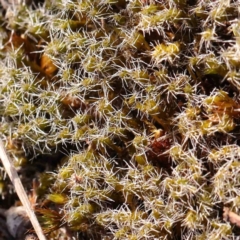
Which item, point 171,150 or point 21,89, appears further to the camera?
A: point 21,89

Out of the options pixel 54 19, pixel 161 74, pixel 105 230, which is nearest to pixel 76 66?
pixel 54 19

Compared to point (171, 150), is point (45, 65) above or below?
above

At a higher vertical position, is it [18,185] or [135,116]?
[135,116]

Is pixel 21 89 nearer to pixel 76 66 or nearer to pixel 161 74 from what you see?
pixel 76 66

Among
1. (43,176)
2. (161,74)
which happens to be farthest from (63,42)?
(43,176)

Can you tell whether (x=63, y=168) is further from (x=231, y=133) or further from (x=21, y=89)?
(x=231, y=133)

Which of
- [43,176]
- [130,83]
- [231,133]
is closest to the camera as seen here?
[231,133]

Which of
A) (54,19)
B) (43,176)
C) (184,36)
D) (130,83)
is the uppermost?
(54,19)

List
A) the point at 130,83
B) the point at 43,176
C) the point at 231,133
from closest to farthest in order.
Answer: the point at 231,133 < the point at 130,83 < the point at 43,176
